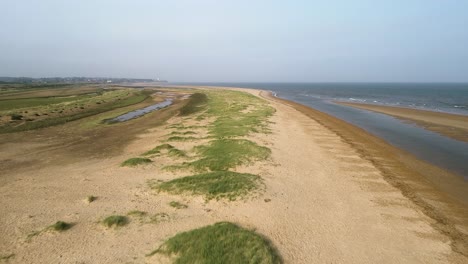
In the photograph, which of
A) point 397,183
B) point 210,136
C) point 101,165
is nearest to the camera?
point 397,183

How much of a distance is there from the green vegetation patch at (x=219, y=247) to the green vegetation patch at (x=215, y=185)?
9.58 ft

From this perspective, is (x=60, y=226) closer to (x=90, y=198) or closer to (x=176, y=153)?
(x=90, y=198)

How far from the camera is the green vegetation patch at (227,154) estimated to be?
1620 centimetres

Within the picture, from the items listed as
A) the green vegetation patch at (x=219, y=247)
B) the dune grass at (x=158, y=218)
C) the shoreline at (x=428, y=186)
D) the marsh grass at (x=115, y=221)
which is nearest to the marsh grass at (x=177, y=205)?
the dune grass at (x=158, y=218)

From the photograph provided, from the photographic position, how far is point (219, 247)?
27.9 ft

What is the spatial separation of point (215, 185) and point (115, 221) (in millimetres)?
4328

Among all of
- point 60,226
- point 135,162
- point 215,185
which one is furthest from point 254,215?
point 135,162

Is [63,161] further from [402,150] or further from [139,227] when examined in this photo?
[402,150]

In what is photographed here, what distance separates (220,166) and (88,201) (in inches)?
256

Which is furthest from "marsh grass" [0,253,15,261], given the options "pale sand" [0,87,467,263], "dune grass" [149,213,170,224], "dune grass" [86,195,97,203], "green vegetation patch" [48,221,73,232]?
"dune grass" [149,213,170,224]

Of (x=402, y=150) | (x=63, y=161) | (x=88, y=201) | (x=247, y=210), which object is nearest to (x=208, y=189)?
(x=247, y=210)

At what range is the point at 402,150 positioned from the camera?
74.0 feet

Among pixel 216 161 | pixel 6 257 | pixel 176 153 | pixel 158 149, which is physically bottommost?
pixel 6 257

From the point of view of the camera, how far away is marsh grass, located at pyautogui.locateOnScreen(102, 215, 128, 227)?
10055 millimetres
